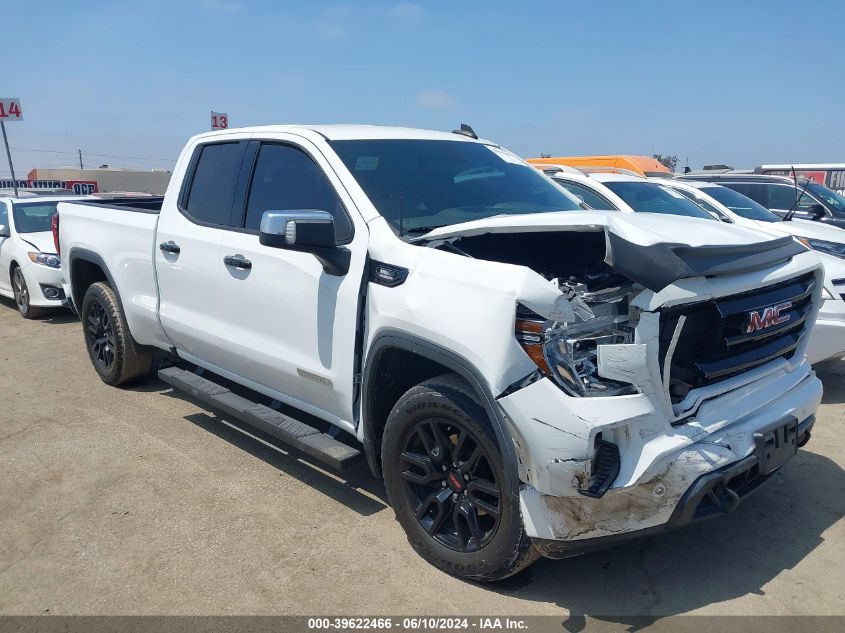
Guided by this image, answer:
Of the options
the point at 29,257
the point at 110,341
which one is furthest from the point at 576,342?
the point at 29,257

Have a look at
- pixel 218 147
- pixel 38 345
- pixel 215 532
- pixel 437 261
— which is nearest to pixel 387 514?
pixel 215 532

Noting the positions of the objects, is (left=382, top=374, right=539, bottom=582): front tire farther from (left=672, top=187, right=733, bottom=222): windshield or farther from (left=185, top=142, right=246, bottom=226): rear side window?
(left=672, top=187, right=733, bottom=222): windshield

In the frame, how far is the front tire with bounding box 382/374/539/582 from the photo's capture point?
9.35ft

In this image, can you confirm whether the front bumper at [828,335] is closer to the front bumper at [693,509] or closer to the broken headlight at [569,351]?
the front bumper at [693,509]

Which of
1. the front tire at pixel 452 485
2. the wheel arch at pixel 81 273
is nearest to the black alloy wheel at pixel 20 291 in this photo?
the wheel arch at pixel 81 273

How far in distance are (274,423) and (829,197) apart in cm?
1016

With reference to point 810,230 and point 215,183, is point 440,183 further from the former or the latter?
point 810,230

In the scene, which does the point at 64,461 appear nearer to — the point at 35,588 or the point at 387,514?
the point at 35,588

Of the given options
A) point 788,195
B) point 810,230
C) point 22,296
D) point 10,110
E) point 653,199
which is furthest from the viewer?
point 10,110

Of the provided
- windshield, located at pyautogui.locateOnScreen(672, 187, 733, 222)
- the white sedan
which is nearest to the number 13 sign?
the white sedan

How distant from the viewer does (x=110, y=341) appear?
19.4 feet

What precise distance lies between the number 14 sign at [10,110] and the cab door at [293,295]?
40.5ft

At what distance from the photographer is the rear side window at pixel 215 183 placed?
4.42 metres

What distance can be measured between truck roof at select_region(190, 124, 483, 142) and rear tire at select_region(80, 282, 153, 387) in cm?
195
